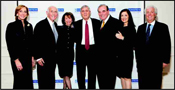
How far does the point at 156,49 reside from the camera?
3.33 metres

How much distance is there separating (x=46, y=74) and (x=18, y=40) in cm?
77

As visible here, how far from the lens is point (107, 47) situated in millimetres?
3568

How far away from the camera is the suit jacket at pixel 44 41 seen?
11.6 ft

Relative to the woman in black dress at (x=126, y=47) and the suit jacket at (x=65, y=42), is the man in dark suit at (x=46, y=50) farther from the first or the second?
the woman in black dress at (x=126, y=47)

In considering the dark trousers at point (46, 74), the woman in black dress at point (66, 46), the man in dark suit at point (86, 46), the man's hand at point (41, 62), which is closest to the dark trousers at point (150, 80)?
the man in dark suit at point (86, 46)

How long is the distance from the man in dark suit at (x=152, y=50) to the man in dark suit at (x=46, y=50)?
1.51 m

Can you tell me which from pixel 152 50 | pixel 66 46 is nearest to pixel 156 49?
pixel 152 50

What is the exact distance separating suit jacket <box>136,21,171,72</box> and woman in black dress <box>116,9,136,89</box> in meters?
0.20

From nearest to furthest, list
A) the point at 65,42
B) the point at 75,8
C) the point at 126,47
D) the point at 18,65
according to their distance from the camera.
A: the point at 18,65 → the point at 126,47 → the point at 65,42 → the point at 75,8

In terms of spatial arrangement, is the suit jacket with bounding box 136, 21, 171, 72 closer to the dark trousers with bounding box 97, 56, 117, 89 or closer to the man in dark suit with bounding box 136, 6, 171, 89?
the man in dark suit with bounding box 136, 6, 171, 89

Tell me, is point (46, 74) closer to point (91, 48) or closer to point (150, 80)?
point (91, 48)

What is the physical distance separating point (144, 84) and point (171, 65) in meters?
1.37

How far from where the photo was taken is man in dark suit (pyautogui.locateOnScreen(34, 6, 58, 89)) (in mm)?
3541

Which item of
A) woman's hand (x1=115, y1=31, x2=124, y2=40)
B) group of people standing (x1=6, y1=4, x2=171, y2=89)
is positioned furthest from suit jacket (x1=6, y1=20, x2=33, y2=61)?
woman's hand (x1=115, y1=31, x2=124, y2=40)
